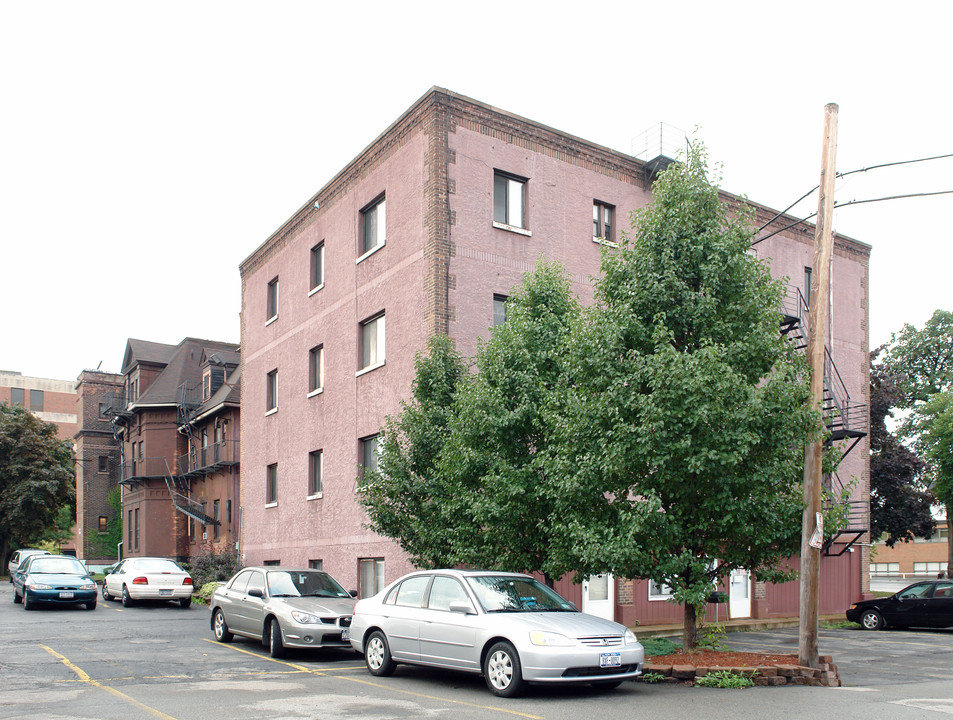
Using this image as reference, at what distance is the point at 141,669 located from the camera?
1320 cm

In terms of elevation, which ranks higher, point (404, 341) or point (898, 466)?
point (404, 341)

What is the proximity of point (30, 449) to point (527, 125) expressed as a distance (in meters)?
43.9

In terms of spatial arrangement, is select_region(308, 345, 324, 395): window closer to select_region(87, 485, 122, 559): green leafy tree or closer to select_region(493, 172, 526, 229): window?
select_region(493, 172, 526, 229): window

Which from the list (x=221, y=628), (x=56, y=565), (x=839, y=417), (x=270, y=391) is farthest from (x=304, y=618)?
(x=839, y=417)

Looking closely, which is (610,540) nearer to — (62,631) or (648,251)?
(648,251)

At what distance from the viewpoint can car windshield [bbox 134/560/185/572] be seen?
27.0 metres

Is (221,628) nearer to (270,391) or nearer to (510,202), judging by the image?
(510,202)

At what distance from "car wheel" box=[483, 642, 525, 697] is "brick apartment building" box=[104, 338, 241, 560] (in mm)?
25063

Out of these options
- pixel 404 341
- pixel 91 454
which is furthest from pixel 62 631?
pixel 91 454

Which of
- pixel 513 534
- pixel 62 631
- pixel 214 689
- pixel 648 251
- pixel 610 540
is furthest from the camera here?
pixel 62 631

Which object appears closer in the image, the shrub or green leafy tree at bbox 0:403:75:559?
the shrub

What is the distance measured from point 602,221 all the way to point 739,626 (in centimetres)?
1070

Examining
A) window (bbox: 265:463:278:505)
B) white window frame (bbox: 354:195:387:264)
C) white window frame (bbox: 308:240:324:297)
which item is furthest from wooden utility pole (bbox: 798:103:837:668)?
window (bbox: 265:463:278:505)

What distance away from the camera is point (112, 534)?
53.8 m
